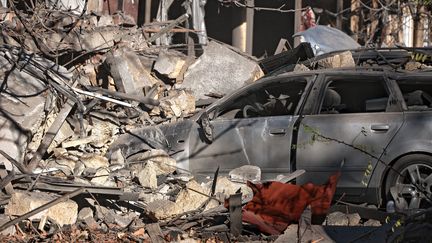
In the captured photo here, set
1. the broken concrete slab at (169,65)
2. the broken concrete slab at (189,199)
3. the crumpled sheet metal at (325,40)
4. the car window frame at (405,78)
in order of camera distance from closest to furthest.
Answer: the broken concrete slab at (189,199) → the car window frame at (405,78) → the broken concrete slab at (169,65) → the crumpled sheet metal at (325,40)

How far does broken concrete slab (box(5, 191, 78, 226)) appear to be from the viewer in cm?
797

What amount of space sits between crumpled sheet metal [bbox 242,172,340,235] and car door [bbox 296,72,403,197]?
902 millimetres

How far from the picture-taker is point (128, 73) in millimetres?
12125

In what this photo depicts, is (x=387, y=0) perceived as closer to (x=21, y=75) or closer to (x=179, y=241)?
(x=21, y=75)

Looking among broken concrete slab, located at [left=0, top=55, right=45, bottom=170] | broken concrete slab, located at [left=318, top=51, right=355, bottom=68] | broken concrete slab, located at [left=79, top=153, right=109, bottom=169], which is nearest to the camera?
broken concrete slab, located at [left=0, top=55, right=45, bottom=170]

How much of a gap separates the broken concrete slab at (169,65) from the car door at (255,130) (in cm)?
280

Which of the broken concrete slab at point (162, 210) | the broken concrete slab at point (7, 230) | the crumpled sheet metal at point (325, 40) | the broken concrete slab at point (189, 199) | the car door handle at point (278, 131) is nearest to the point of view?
the broken concrete slab at point (7, 230)

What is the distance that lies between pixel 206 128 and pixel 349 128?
164 cm

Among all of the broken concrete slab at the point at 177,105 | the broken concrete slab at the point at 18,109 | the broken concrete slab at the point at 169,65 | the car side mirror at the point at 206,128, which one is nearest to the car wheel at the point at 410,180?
the car side mirror at the point at 206,128

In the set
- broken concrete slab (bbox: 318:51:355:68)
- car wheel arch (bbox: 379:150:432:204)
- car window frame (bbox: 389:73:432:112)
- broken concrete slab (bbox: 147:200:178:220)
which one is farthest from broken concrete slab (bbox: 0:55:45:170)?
car window frame (bbox: 389:73:432:112)

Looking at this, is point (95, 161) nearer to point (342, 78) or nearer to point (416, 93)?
point (342, 78)

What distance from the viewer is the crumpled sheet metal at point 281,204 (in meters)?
7.68

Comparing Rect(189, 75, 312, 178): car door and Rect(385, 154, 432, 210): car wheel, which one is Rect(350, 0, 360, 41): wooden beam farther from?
Rect(385, 154, 432, 210): car wheel

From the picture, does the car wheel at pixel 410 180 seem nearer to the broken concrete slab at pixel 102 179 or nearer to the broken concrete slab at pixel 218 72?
the broken concrete slab at pixel 102 179
